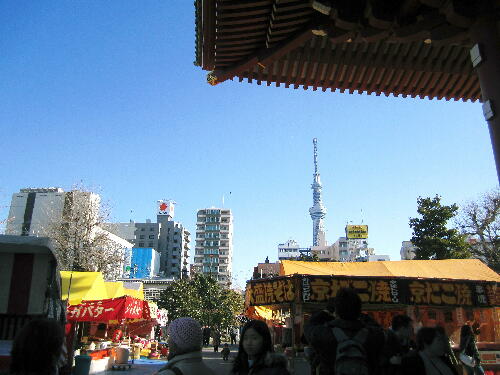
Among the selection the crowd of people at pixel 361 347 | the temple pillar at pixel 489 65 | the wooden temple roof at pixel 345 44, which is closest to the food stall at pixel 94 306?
the wooden temple roof at pixel 345 44

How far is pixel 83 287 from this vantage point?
48.3 ft

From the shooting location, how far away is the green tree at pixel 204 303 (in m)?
42.2

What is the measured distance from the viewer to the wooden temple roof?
13.8 feet

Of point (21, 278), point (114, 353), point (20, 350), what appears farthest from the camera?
point (114, 353)

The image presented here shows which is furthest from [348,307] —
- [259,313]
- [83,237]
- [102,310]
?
[83,237]

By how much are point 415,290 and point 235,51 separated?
10.4m

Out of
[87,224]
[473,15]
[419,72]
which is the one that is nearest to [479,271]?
[419,72]

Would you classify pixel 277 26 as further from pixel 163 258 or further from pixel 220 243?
pixel 220 243

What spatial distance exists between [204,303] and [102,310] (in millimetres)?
30481

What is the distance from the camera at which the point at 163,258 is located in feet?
360

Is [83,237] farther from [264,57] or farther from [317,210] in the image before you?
[317,210]

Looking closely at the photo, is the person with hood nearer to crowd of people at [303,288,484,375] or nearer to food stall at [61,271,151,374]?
crowd of people at [303,288,484,375]

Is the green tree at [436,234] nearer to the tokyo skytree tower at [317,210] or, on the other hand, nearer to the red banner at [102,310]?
the red banner at [102,310]

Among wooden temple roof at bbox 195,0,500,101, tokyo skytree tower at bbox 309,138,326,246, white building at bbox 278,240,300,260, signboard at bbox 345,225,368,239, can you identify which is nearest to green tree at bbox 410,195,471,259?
wooden temple roof at bbox 195,0,500,101
